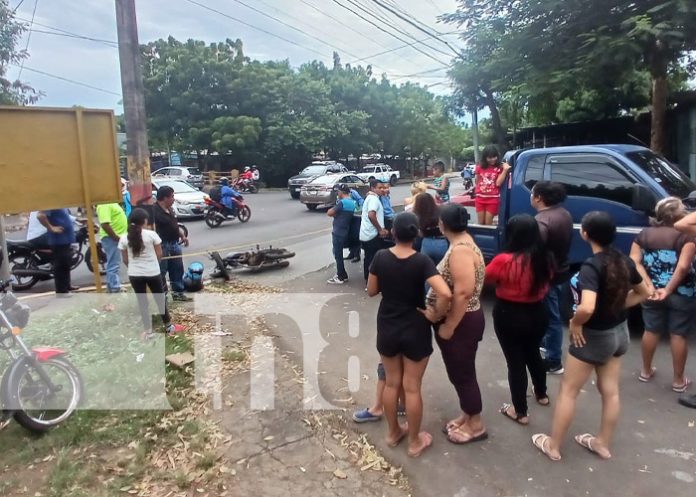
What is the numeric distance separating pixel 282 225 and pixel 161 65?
70.3 ft

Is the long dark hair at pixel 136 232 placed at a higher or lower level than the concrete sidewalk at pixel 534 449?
higher

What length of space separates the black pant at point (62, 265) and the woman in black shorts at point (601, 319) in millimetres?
6325

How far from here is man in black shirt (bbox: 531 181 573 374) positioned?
3758mm

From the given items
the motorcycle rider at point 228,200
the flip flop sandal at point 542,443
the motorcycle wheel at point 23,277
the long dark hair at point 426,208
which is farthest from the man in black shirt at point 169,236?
the motorcycle rider at point 228,200

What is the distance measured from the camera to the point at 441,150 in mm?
49500

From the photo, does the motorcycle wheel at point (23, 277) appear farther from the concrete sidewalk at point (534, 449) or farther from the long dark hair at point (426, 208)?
the long dark hair at point (426, 208)

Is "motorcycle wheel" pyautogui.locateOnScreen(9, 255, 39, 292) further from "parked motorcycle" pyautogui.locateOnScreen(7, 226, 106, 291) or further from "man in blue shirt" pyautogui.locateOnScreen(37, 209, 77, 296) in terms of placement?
"man in blue shirt" pyautogui.locateOnScreen(37, 209, 77, 296)

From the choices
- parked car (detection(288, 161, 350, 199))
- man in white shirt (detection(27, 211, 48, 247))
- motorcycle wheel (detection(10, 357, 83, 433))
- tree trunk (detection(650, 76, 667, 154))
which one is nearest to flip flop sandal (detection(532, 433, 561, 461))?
motorcycle wheel (detection(10, 357, 83, 433))

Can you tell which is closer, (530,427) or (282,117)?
(530,427)

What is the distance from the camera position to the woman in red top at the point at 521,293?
3.19m

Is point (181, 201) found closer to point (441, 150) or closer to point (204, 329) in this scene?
point (204, 329)

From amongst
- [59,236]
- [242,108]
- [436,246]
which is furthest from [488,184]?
[242,108]

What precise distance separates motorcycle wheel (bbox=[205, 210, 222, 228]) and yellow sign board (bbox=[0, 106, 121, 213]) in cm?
1044

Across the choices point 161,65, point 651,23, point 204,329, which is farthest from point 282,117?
point 204,329
